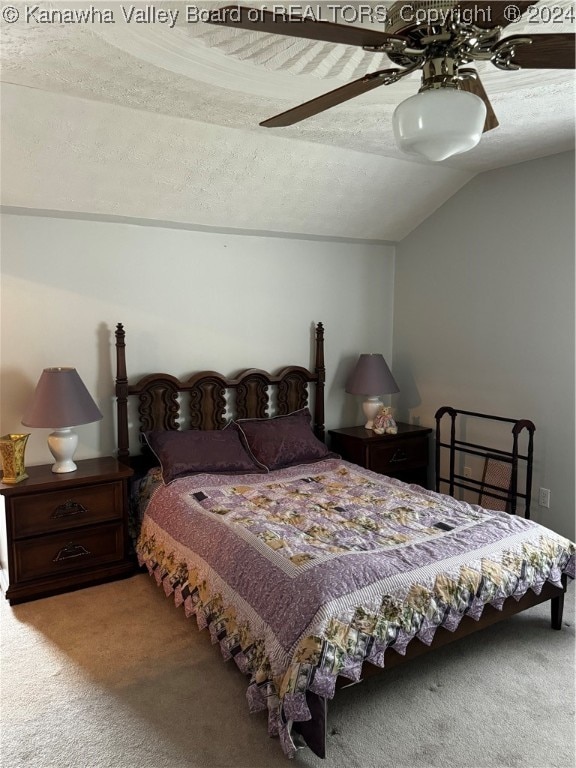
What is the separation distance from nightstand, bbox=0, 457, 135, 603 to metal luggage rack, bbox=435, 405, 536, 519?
2.19 meters

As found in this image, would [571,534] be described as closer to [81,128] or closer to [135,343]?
[135,343]

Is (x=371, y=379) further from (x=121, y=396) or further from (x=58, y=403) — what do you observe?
(x=58, y=403)

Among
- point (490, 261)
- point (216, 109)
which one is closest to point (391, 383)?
point (490, 261)

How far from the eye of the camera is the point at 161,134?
9.73 feet

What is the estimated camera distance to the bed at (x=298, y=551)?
2053 millimetres

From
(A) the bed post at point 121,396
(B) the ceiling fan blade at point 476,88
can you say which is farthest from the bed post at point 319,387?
(B) the ceiling fan blade at point 476,88

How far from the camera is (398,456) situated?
14.0 ft

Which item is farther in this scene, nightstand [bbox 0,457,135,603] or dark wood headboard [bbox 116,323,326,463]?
dark wood headboard [bbox 116,323,326,463]

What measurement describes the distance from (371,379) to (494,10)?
10.1 ft

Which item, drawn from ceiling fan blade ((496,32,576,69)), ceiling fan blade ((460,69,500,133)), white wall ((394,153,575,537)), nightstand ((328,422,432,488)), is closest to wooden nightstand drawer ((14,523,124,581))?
nightstand ((328,422,432,488))

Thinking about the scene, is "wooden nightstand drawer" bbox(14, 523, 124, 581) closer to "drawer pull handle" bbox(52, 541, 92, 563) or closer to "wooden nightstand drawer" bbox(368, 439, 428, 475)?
"drawer pull handle" bbox(52, 541, 92, 563)

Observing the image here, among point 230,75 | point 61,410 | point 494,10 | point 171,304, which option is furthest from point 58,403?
point 494,10

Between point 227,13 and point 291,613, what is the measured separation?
5.99 ft

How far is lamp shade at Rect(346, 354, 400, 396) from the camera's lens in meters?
4.27
